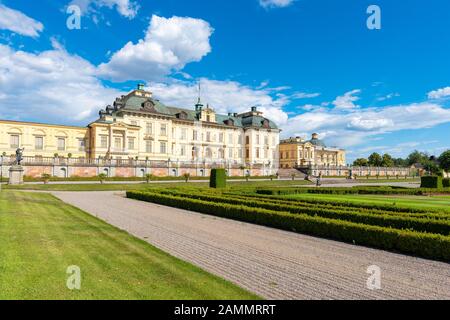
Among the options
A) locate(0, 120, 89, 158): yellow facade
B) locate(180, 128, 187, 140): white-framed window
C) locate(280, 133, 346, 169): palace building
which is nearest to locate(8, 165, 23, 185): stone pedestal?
locate(0, 120, 89, 158): yellow facade

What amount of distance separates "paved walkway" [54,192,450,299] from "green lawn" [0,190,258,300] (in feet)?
2.18

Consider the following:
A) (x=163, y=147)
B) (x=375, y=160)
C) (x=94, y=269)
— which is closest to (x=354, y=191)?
(x=94, y=269)

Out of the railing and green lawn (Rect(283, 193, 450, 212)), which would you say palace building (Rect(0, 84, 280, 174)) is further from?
green lawn (Rect(283, 193, 450, 212))

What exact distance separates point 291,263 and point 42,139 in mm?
48071

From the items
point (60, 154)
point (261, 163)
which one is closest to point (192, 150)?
point (261, 163)

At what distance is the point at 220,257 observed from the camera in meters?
7.98

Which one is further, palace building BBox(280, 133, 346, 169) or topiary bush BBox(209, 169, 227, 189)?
palace building BBox(280, 133, 346, 169)

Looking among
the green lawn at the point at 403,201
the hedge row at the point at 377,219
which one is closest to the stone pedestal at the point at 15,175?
the green lawn at the point at 403,201

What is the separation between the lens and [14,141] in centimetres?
4497

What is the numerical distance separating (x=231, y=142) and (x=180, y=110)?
1208 cm

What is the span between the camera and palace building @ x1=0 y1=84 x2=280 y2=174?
46781mm

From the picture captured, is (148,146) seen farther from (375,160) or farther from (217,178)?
(375,160)

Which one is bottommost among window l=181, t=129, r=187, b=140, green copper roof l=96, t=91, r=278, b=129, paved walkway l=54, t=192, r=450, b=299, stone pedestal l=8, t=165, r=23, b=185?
paved walkway l=54, t=192, r=450, b=299
